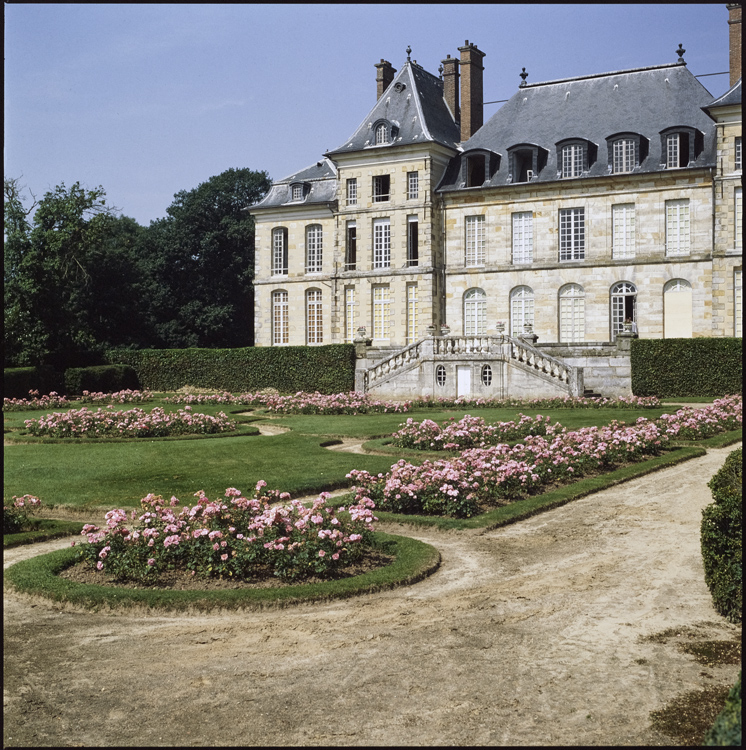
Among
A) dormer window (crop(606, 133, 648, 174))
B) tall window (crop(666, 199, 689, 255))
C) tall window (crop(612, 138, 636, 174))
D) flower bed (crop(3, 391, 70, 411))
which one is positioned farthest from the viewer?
tall window (crop(612, 138, 636, 174))

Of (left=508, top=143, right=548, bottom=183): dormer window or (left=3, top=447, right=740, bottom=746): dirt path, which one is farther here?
(left=508, top=143, right=548, bottom=183): dormer window

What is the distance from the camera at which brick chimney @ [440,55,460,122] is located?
3741 cm

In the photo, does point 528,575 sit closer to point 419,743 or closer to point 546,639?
point 546,639

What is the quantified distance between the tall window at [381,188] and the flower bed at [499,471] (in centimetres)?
2157

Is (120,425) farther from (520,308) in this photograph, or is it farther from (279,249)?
(279,249)

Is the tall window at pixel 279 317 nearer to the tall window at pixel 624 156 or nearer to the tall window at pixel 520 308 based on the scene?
the tall window at pixel 520 308

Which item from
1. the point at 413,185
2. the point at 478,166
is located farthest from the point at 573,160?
the point at 413,185

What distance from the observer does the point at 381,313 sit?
35.2 m

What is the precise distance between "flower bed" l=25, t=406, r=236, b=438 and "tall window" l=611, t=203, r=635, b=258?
18.4 m

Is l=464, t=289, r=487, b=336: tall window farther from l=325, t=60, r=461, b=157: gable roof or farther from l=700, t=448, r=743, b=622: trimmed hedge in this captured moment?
l=700, t=448, r=743, b=622: trimmed hedge

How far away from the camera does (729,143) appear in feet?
95.5

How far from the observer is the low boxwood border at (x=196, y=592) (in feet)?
21.7

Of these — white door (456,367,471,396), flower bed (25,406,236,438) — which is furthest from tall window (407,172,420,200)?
flower bed (25,406,236,438)

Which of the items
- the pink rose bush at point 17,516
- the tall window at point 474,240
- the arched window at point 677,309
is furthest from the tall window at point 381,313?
the pink rose bush at point 17,516
